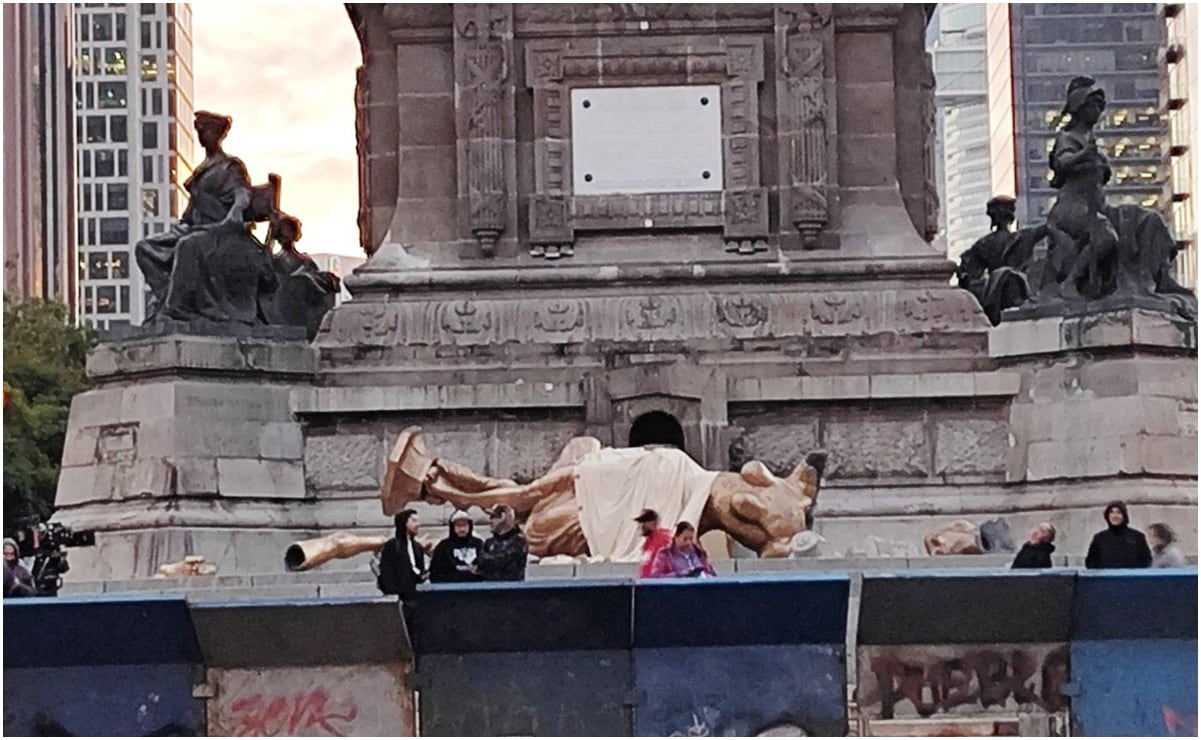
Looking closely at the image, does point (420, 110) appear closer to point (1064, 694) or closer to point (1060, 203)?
point (1060, 203)

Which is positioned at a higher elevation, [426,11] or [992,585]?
[426,11]

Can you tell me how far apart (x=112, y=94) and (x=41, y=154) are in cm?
1315

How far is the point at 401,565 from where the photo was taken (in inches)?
737

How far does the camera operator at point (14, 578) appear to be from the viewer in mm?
21156

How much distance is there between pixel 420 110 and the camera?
3139cm

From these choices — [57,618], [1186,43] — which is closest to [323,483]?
[57,618]

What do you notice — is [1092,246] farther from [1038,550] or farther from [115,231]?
[115,231]

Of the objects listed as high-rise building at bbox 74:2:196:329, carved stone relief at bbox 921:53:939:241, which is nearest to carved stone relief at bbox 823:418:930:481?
carved stone relief at bbox 921:53:939:241

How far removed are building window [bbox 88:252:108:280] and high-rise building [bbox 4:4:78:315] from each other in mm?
3584

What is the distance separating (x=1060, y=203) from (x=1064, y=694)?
13.0 m

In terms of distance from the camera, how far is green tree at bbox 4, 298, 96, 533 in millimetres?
62812

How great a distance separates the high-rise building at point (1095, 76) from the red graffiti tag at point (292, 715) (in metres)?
95.6

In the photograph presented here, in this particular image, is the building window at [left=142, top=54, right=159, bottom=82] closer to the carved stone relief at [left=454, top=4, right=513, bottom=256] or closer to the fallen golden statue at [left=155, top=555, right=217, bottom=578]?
the carved stone relief at [left=454, top=4, right=513, bottom=256]

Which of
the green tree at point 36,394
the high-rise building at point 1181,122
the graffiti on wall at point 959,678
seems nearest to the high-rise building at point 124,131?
the high-rise building at point 1181,122
